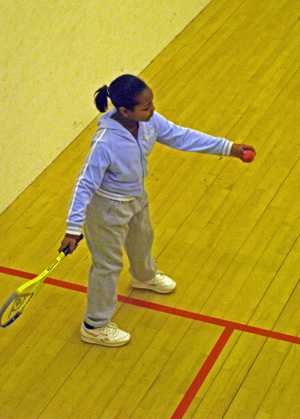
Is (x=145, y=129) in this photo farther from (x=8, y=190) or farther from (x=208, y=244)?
(x=8, y=190)

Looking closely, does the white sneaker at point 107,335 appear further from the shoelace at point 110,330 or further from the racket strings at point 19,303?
the racket strings at point 19,303

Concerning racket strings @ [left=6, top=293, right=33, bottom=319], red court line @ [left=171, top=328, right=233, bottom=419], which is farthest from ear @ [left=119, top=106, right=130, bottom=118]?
red court line @ [left=171, top=328, right=233, bottom=419]

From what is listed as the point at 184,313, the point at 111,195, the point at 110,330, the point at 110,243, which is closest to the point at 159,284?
the point at 184,313

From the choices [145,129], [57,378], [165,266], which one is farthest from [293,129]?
[57,378]

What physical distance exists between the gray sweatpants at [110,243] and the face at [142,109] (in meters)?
0.34

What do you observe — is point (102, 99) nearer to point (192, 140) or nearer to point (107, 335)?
point (192, 140)

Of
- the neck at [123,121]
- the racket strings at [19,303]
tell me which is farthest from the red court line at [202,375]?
the neck at [123,121]

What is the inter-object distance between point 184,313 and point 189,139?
2.59ft

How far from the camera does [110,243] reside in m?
3.66

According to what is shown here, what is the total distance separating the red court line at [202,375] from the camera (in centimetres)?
355

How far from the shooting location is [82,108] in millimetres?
5219

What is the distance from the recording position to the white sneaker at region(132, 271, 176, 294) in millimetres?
4086

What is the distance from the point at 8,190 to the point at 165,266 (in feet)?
3.17

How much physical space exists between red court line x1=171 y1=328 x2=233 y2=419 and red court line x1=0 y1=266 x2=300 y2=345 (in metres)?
0.05
